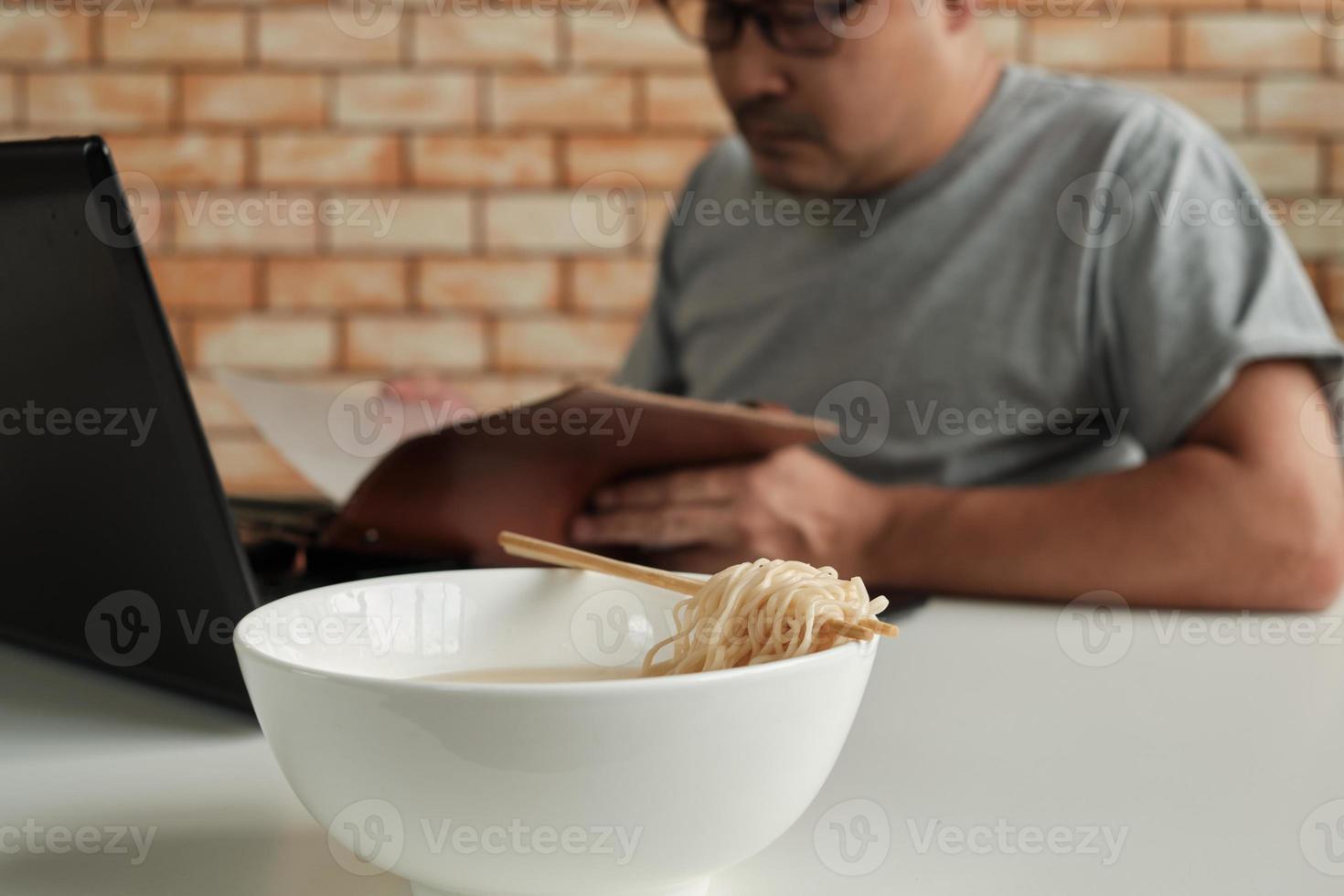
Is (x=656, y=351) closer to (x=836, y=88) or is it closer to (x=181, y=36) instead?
(x=836, y=88)

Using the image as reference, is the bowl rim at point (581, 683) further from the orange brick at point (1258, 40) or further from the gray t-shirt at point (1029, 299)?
the orange brick at point (1258, 40)

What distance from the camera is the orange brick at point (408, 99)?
8.45 feet

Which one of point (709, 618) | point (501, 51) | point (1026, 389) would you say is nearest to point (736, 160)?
point (1026, 389)

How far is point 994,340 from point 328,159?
163 centimetres

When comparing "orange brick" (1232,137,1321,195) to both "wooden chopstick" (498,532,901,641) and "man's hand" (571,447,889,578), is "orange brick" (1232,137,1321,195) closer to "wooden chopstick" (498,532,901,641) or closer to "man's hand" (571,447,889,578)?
"man's hand" (571,447,889,578)

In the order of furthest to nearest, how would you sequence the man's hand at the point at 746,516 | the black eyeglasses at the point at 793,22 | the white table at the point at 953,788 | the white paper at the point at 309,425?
the black eyeglasses at the point at 793,22 < the white paper at the point at 309,425 < the man's hand at the point at 746,516 < the white table at the point at 953,788

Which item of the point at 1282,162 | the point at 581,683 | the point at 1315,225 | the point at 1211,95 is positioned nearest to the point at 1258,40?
the point at 1211,95

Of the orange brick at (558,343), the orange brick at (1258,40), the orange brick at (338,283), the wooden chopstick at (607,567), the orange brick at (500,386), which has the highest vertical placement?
the orange brick at (1258,40)

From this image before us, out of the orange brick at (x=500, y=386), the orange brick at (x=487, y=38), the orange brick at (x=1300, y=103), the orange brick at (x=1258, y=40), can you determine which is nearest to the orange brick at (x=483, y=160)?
the orange brick at (x=487, y=38)

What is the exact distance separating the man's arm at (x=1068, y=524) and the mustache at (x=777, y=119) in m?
0.43

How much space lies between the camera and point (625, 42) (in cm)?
255

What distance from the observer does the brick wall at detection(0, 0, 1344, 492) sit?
8.26ft

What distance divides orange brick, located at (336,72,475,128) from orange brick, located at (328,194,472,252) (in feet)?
0.49

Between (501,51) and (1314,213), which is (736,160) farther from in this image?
(1314,213)
